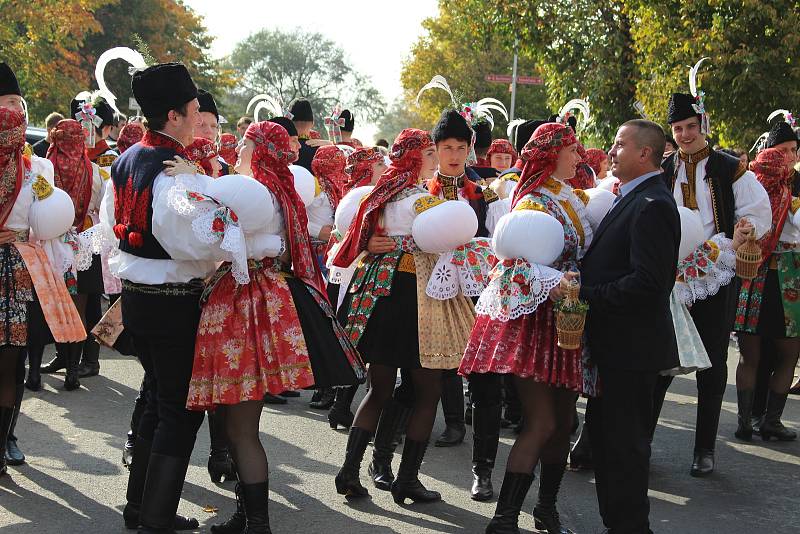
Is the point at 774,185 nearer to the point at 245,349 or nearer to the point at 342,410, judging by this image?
the point at 342,410

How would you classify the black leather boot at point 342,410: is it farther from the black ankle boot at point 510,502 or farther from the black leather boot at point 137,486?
the black ankle boot at point 510,502

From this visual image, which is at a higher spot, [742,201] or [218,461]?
[742,201]

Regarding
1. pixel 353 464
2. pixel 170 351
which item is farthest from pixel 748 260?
pixel 170 351

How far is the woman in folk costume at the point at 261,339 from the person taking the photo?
4.50 meters

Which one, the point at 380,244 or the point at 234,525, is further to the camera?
the point at 380,244

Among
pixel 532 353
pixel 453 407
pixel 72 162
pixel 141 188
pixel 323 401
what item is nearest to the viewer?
pixel 141 188

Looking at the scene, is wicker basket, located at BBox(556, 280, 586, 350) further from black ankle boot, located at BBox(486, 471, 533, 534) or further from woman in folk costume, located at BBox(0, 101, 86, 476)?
woman in folk costume, located at BBox(0, 101, 86, 476)

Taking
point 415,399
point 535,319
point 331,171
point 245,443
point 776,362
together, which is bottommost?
point 245,443

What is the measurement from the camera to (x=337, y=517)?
5363 mm

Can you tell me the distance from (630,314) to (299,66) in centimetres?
7248

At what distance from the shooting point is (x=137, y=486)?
500 centimetres

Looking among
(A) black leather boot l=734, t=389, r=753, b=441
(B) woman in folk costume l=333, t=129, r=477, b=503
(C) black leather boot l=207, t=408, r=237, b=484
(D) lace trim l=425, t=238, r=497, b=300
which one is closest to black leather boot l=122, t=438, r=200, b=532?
(C) black leather boot l=207, t=408, r=237, b=484

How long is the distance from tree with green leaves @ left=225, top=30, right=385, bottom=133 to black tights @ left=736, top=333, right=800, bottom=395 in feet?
213

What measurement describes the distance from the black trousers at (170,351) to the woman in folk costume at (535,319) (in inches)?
51.2
